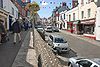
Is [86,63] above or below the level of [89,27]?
below

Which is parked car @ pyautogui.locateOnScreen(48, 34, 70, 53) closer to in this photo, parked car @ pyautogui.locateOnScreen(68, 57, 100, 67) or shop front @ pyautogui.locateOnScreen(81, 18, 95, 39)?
parked car @ pyautogui.locateOnScreen(68, 57, 100, 67)

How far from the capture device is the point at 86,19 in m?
40.5

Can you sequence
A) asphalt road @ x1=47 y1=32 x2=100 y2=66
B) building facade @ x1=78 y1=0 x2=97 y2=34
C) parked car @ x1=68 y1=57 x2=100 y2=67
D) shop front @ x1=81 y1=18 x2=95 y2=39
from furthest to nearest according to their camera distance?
building facade @ x1=78 y1=0 x2=97 y2=34 < shop front @ x1=81 y1=18 x2=95 y2=39 < asphalt road @ x1=47 y1=32 x2=100 y2=66 < parked car @ x1=68 y1=57 x2=100 y2=67

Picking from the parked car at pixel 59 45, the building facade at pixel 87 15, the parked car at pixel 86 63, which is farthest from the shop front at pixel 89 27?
the parked car at pixel 86 63

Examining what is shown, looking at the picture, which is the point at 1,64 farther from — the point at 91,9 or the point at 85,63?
the point at 91,9

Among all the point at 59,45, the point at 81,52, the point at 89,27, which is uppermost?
the point at 89,27

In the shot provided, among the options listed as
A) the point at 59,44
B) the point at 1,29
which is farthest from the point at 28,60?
the point at 59,44

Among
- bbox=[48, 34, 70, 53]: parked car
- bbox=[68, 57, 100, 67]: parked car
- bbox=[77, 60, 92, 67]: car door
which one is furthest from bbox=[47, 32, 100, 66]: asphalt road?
bbox=[77, 60, 92, 67]: car door

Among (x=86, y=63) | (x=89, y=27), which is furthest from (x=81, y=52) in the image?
(x=89, y=27)

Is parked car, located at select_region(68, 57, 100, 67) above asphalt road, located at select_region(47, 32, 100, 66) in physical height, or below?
above

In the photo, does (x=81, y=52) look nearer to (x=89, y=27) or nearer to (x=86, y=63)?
(x=86, y=63)


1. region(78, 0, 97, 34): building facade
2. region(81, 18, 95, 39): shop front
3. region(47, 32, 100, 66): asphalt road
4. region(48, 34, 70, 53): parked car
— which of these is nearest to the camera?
region(47, 32, 100, 66): asphalt road

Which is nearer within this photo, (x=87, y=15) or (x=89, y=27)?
(x=89, y=27)

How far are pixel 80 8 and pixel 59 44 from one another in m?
26.6
